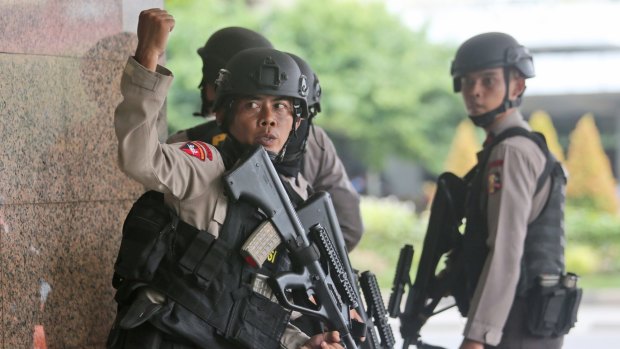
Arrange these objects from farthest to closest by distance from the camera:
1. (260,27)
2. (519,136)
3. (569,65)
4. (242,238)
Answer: (569,65), (260,27), (519,136), (242,238)

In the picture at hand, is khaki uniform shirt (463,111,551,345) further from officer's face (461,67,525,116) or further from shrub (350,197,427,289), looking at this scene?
shrub (350,197,427,289)

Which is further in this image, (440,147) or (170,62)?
(440,147)

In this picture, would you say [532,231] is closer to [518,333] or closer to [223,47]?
[518,333]

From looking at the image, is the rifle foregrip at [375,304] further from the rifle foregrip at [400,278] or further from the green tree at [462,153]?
the green tree at [462,153]

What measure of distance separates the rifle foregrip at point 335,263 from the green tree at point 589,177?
13082mm

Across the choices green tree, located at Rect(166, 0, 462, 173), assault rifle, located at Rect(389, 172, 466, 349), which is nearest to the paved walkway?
assault rifle, located at Rect(389, 172, 466, 349)

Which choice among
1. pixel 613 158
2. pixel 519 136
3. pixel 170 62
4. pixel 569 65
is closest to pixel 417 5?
pixel 569 65

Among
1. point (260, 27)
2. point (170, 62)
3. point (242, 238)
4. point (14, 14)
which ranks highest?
point (260, 27)

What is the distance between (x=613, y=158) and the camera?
85.0 ft

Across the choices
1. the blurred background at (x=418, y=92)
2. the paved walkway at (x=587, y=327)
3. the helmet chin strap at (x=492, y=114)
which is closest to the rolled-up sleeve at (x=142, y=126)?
the helmet chin strap at (x=492, y=114)

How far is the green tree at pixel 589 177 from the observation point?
15812mm

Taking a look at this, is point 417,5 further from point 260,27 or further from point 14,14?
point 14,14

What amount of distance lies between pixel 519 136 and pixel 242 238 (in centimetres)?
176

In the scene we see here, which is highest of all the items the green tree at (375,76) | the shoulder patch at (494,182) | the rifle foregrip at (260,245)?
the green tree at (375,76)
